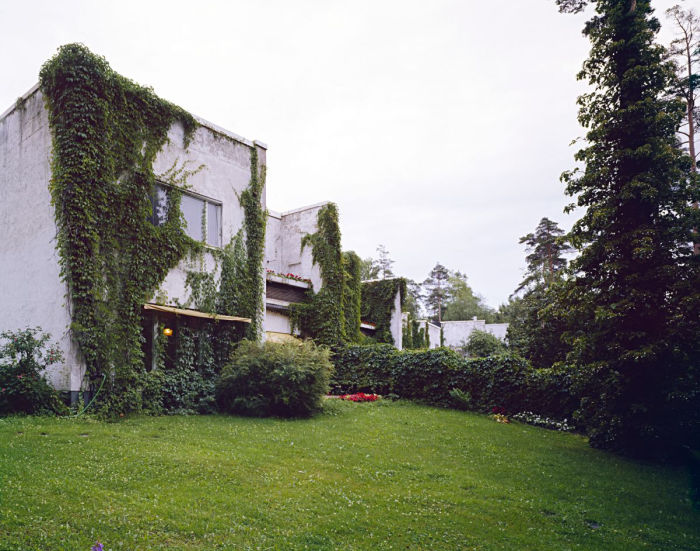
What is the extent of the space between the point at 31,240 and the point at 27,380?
4132 mm

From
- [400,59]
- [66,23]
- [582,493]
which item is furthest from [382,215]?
[582,493]

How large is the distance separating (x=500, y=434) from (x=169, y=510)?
9066mm

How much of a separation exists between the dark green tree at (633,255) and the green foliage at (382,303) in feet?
46.8

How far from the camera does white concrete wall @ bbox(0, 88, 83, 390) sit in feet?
38.2

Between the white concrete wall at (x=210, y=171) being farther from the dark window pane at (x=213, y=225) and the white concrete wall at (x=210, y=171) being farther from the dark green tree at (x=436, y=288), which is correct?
the dark green tree at (x=436, y=288)

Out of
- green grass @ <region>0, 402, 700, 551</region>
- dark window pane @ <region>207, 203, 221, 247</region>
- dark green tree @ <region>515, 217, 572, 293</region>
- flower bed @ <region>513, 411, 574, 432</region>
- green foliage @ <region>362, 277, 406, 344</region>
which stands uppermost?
dark green tree @ <region>515, 217, 572, 293</region>

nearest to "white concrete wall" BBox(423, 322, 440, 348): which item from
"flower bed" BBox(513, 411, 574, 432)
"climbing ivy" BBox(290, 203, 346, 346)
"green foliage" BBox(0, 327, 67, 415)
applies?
"climbing ivy" BBox(290, 203, 346, 346)

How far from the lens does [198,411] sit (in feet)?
43.9

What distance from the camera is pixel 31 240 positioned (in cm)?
1281

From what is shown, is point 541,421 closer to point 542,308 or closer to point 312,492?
point 542,308

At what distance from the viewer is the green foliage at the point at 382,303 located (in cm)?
2602

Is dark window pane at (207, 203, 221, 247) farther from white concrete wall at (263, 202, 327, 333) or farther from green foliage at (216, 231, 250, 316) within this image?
white concrete wall at (263, 202, 327, 333)

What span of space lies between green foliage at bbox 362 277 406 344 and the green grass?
14667 mm

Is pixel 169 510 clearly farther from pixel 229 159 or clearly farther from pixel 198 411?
pixel 229 159
